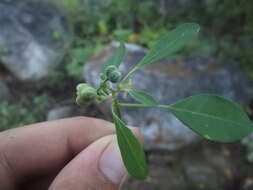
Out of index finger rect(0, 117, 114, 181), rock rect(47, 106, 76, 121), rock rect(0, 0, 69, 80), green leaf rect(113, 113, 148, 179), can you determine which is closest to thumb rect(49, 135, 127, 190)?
index finger rect(0, 117, 114, 181)

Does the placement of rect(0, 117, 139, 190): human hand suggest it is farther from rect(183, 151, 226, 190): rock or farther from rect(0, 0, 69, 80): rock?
rect(0, 0, 69, 80): rock

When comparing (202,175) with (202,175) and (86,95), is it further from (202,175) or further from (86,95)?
(86,95)

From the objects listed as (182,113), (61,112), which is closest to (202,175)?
(61,112)

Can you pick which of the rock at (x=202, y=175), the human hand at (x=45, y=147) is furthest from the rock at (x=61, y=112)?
the human hand at (x=45, y=147)

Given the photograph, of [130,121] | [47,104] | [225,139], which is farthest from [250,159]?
[225,139]

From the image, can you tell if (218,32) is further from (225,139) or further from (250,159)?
(225,139)

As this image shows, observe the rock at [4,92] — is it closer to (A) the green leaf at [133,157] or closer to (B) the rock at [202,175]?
(B) the rock at [202,175]
